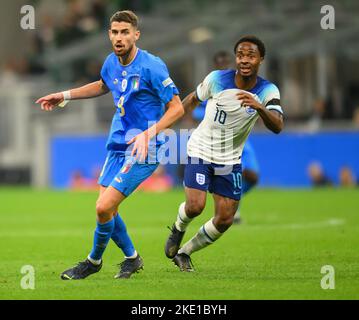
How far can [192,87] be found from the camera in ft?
95.1

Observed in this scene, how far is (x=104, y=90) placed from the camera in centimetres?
1088

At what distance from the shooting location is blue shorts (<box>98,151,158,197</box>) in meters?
10.2

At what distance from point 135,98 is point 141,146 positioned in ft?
3.26

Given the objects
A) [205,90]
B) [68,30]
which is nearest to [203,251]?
[205,90]

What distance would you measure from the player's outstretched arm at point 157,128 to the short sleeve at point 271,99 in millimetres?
882

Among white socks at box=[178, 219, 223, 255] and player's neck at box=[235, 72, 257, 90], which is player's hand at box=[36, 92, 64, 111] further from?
white socks at box=[178, 219, 223, 255]

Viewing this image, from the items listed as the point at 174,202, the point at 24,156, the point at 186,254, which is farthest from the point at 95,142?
the point at 186,254

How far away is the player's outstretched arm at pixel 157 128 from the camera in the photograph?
9539 mm

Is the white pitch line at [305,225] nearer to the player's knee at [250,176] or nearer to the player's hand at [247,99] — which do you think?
the player's knee at [250,176]

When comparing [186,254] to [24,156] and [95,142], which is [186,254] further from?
[24,156]

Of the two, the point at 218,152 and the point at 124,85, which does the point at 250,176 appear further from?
the point at 124,85

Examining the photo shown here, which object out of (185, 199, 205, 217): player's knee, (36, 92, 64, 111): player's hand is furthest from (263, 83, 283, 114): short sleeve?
(36, 92, 64, 111): player's hand

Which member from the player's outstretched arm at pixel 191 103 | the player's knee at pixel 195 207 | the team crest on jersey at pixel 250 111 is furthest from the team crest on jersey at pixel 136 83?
the player's knee at pixel 195 207

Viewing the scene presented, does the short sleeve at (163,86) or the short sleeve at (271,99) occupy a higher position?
the short sleeve at (163,86)
